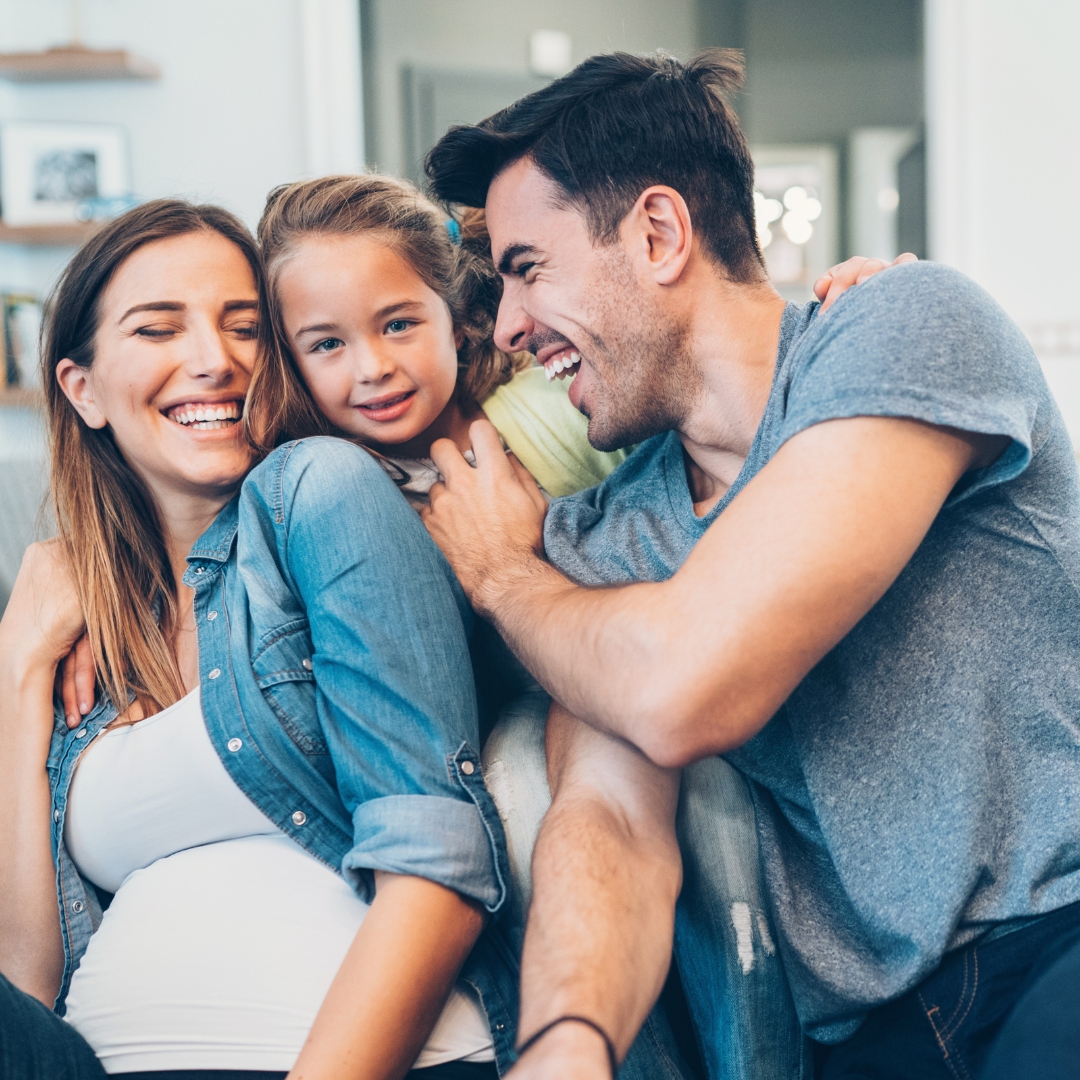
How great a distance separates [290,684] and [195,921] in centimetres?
25

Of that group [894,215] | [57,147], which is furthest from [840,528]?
[894,215]

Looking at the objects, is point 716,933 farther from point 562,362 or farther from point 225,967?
point 562,362

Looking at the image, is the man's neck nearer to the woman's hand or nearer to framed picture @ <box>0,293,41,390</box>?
the woman's hand

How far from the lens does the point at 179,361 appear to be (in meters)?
1.24

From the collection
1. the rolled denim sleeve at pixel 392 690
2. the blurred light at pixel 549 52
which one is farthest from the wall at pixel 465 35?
the rolled denim sleeve at pixel 392 690

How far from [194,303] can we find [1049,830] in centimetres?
114

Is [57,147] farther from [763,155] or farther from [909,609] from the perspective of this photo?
[909,609]

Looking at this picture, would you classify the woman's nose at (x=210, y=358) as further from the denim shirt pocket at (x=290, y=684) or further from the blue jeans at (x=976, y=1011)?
the blue jeans at (x=976, y=1011)

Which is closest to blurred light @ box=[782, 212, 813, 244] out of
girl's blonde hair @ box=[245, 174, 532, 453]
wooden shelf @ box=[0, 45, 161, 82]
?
wooden shelf @ box=[0, 45, 161, 82]

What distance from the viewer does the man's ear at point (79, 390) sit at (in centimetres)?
131


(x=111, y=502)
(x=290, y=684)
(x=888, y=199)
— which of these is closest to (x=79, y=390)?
(x=111, y=502)

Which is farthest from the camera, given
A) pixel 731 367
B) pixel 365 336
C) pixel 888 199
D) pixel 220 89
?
pixel 888 199

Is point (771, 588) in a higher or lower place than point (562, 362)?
lower

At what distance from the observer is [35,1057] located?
85cm
